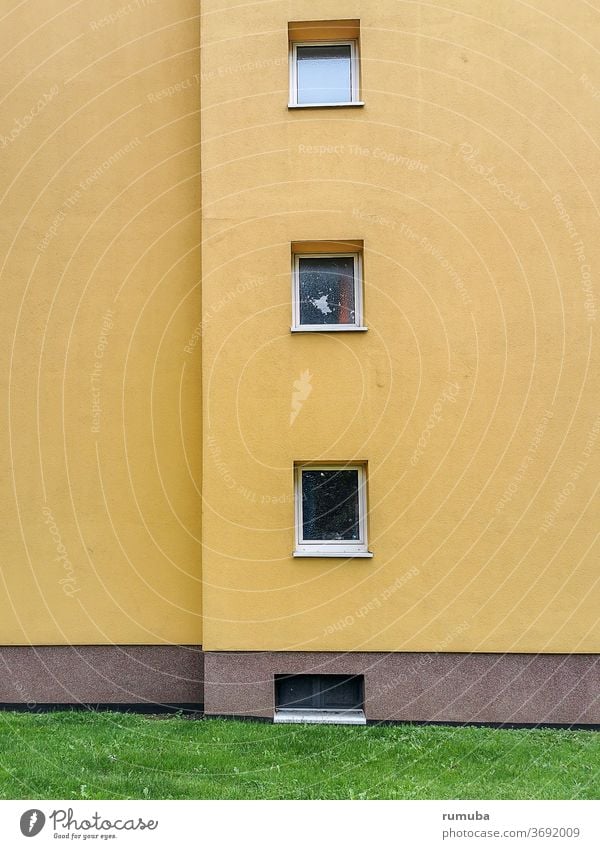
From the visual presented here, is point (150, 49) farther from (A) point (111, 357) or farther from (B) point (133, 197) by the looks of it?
(A) point (111, 357)

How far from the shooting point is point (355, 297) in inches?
341

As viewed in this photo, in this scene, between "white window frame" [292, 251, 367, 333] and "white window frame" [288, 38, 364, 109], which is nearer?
"white window frame" [292, 251, 367, 333]

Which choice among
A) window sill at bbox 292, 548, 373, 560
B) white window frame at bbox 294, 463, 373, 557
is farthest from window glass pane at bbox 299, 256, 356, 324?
window sill at bbox 292, 548, 373, 560

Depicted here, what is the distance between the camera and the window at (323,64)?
351 inches

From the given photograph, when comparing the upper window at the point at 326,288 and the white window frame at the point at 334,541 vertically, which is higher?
the upper window at the point at 326,288

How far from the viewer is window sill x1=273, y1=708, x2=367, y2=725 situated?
7973 millimetres

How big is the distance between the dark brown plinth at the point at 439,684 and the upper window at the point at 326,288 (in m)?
4.00

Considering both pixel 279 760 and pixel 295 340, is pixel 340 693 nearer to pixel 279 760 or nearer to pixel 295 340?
pixel 279 760

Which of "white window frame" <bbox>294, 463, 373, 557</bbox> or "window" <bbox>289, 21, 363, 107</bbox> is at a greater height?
"window" <bbox>289, 21, 363, 107</bbox>

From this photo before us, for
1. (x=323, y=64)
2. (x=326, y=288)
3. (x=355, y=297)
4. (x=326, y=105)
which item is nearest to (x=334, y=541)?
(x=355, y=297)

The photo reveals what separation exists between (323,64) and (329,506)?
18.8 ft

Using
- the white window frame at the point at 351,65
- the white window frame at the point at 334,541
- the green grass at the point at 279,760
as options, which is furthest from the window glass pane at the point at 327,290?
the green grass at the point at 279,760

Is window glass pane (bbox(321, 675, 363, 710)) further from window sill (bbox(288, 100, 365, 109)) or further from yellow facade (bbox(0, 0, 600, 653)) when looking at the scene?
window sill (bbox(288, 100, 365, 109))
